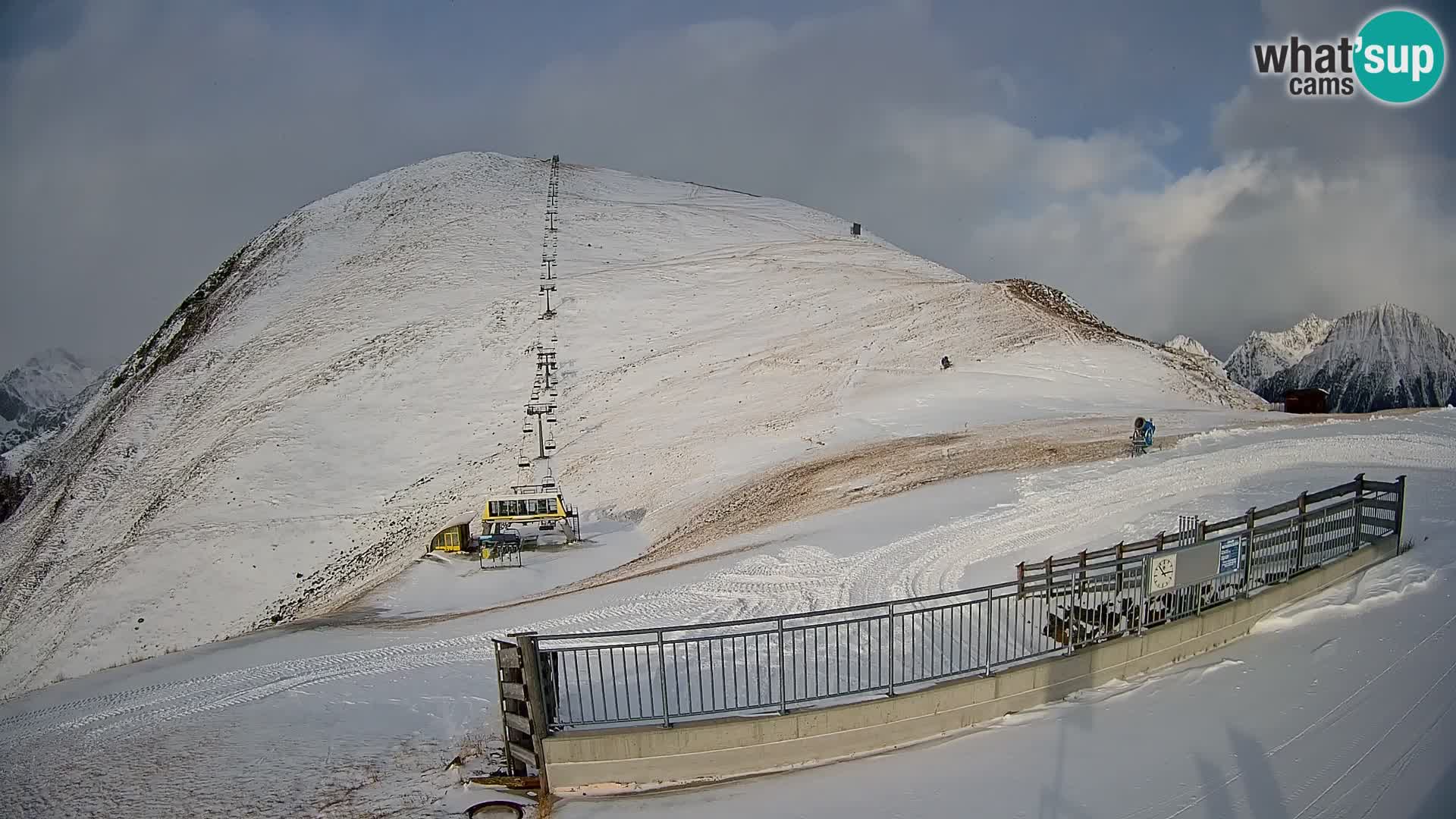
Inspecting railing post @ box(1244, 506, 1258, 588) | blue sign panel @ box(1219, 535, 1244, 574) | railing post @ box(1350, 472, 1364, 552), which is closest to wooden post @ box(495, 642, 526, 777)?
blue sign panel @ box(1219, 535, 1244, 574)

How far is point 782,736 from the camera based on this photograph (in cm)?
843

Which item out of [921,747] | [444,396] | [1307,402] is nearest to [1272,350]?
[1307,402]

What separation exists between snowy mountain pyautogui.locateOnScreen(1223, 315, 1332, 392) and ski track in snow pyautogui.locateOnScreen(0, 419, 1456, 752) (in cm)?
17860

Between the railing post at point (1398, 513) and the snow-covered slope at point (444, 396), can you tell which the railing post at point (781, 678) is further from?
the snow-covered slope at point (444, 396)

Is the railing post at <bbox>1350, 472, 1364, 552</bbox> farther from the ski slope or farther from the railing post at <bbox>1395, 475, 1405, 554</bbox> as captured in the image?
the railing post at <bbox>1395, 475, 1405, 554</bbox>

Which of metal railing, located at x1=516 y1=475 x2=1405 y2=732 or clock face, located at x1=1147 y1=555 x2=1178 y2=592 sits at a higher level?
clock face, located at x1=1147 y1=555 x2=1178 y2=592

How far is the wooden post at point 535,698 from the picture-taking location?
836 centimetres

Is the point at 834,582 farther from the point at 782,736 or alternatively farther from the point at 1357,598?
the point at 1357,598

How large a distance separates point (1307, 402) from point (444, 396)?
4090cm

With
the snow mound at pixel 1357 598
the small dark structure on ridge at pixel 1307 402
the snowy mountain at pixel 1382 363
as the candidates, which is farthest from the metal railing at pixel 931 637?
the snowy mountain at pixel 1382 363

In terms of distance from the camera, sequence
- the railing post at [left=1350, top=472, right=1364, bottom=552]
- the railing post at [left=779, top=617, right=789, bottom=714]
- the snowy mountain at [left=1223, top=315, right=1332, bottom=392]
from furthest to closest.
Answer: the snowy mountain at [left=1223, top=315, right=1332, bottom=392] < the railing post at [left=1350, top=472, right=1364, bottom=552] < the railing post at [left=779, top=617, right=789, bottom=714]

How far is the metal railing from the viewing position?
8.73 metres

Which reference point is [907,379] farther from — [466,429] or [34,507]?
[34,507]

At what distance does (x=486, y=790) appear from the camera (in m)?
8.87
